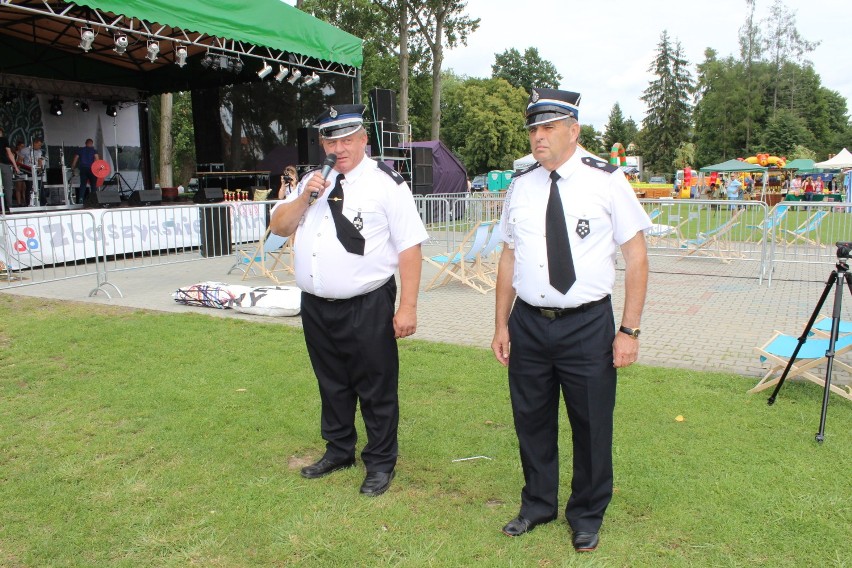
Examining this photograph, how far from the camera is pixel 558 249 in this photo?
8.57 feet

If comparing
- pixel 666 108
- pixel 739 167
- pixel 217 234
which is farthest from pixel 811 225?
pixel 666 108

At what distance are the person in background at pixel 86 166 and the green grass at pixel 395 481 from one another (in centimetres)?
1380

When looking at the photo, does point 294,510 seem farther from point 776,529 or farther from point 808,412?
point 808,412

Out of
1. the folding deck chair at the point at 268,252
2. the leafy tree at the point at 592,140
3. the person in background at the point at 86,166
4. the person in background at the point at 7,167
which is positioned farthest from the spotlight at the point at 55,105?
the leafy tree at the point at 592,140

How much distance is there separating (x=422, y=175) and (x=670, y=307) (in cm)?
1399

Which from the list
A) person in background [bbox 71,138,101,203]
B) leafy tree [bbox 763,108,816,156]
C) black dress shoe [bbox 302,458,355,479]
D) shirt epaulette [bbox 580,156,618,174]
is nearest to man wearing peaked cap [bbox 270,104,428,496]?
black dress shoe [bbox 302,458,355,479]

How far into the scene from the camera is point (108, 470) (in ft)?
11.9

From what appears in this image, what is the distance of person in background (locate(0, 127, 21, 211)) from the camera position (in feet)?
44.4

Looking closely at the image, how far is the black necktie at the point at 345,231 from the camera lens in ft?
10.3

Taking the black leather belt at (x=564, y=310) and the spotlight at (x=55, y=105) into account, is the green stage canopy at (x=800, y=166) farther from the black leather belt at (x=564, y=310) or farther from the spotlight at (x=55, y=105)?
the black leather belt at (x=564, y=310)

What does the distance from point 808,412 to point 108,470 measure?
14.3ft

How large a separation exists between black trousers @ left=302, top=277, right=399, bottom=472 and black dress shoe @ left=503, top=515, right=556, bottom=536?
2.48ft

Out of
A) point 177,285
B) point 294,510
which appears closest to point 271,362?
point 294,510

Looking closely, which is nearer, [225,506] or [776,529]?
[776,529]
